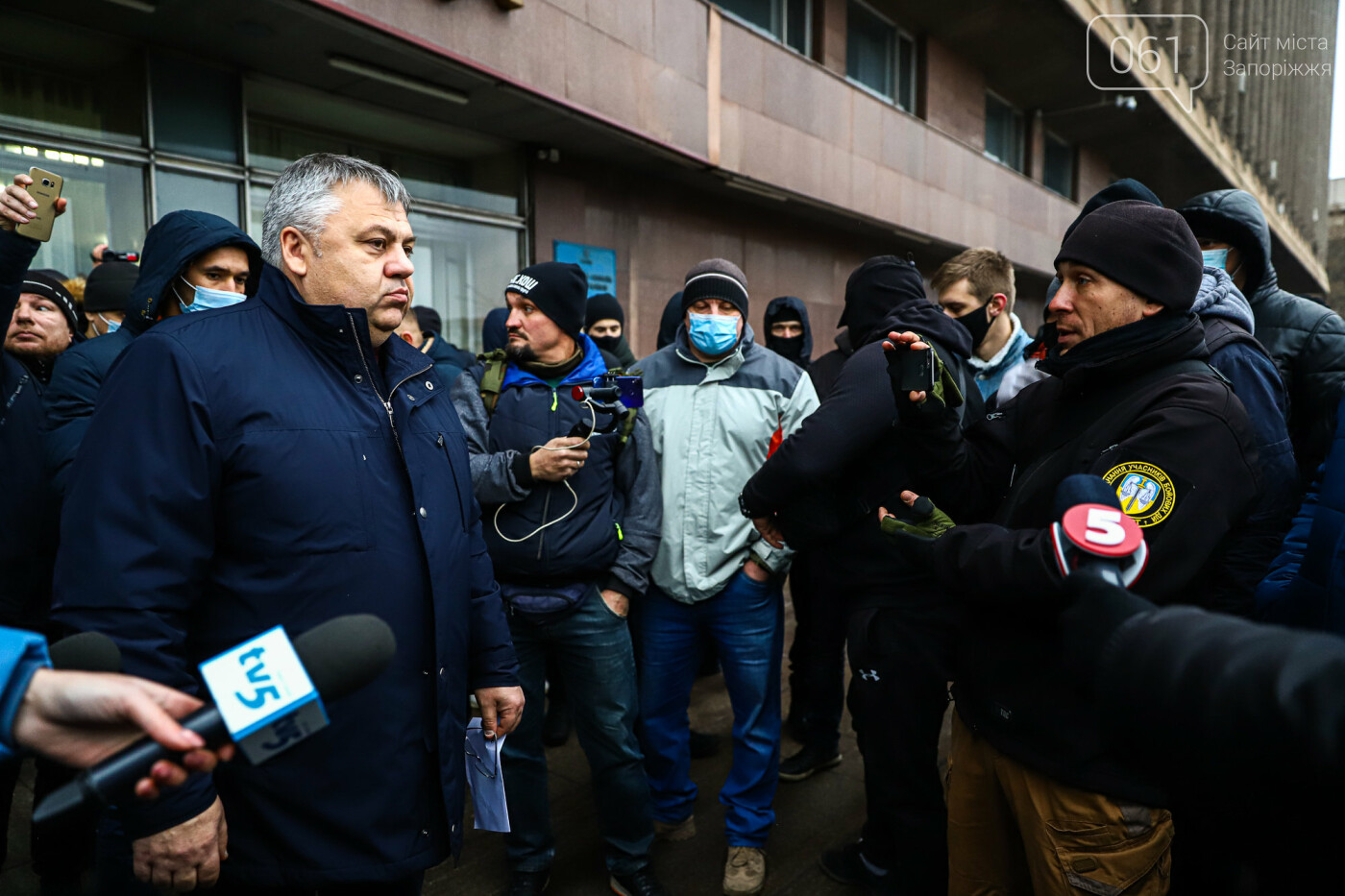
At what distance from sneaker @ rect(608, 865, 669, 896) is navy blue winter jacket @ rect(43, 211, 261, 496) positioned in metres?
2.24

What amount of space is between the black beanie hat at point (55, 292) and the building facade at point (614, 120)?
8.61 ft

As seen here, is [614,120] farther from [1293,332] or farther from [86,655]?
[86,655]

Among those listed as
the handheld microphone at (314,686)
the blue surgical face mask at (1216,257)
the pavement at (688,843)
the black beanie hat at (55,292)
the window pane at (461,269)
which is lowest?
the pavement at (688,843)

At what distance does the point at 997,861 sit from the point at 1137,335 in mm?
1412

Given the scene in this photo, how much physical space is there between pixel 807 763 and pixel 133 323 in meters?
3.26

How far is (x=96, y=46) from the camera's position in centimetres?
554

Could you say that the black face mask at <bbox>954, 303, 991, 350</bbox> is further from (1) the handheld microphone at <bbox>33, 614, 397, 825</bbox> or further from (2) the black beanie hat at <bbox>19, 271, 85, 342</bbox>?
(2) the black beanie hat at <bbox>19, 271, 85, 342</bbox>

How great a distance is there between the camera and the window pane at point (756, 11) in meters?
9.73

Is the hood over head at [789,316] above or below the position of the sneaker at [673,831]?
above

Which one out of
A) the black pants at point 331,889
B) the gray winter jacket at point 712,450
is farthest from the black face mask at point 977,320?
the black pants at point 331,889

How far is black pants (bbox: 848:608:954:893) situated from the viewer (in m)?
2.62

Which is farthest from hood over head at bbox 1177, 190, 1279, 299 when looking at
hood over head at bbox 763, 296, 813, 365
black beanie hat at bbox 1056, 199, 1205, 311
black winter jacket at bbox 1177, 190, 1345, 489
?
hood over head at bbox 763, 296, 813, 365

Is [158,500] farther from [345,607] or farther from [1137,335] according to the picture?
[1137,335]

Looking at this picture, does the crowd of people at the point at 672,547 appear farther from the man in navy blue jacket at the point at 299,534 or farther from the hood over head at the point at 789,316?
the hood over head at the point at 789,316
